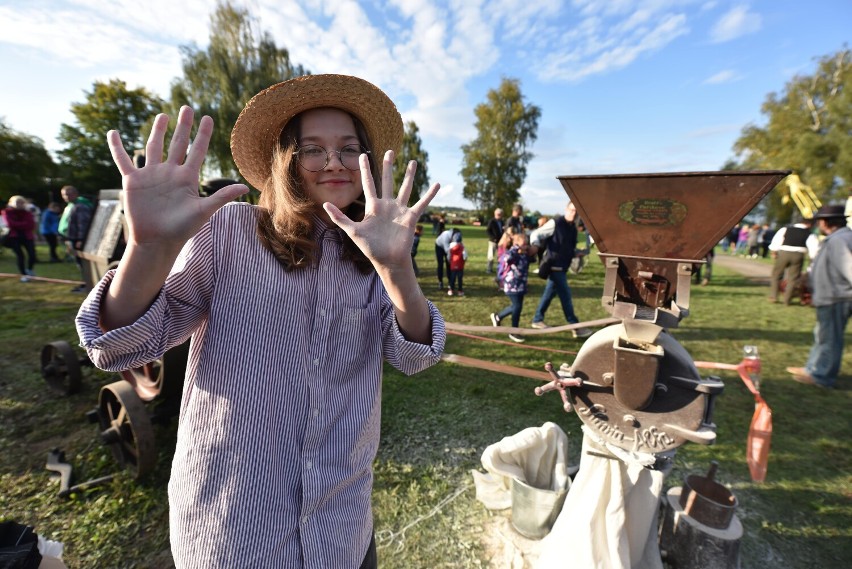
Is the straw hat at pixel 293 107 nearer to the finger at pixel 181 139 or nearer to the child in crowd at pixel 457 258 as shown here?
the finger at pixel 181 139

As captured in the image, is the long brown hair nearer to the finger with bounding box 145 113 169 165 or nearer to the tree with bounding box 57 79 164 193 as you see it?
the finger with bounding box 145 113 169 165

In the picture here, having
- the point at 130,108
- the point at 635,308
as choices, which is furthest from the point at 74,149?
the point at 635,308

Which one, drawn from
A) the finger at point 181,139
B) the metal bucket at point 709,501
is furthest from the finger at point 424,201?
the metal bucket at point 709,501

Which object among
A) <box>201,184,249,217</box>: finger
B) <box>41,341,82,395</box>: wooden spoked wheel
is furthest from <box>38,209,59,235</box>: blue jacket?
<box>201,184,249,217</box>: finger

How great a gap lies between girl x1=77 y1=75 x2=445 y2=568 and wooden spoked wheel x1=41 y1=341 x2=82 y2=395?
12.6 ft

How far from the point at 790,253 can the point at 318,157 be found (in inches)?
439

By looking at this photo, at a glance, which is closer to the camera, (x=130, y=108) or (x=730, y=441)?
(x=730, y=441)

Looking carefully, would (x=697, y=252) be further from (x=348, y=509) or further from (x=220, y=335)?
(x=220, y=335)

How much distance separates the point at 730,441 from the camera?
3.45m

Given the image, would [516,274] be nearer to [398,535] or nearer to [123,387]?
[398,535]

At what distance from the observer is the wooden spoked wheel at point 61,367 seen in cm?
372

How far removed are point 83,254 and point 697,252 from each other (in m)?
5.53

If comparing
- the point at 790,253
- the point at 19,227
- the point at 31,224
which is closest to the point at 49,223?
the point at 31,224

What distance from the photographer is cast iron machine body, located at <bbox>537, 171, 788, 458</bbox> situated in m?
1.71
